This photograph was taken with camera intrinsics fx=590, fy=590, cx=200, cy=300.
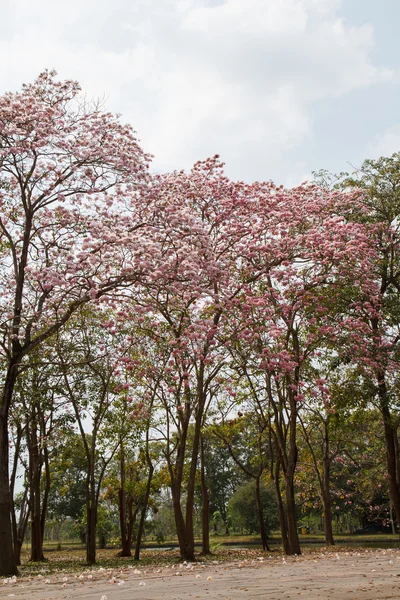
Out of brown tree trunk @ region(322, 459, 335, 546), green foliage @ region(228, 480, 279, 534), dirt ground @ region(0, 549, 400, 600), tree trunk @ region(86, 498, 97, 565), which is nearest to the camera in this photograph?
dirt ground @ region(0, 549, 400, 600)

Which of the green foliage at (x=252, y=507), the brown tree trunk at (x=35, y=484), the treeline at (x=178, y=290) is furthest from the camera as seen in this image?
the green foliage at (x=252, y=507)

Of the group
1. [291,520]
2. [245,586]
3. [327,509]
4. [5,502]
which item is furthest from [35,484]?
[245,586]

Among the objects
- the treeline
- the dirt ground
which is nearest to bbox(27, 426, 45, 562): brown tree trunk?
the treeline

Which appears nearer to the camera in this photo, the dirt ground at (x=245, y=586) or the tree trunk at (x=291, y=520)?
the dirt ground at (x=245, y=586)

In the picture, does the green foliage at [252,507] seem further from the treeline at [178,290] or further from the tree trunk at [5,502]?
the tree trunk at [5,502]

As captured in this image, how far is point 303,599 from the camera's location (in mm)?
6363

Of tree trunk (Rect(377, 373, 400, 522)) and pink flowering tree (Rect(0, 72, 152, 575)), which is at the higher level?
pink flowering tree (Rect(0, 72, 152, 575))

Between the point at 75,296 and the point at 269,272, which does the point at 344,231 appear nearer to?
the point at 269,272

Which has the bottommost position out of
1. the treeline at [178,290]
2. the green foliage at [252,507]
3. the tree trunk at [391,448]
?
the green foliage at [252,507]

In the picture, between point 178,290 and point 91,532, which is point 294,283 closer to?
point 178,290

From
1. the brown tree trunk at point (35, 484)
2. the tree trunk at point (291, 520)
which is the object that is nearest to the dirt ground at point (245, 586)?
the tree trunk at point (291, 520)

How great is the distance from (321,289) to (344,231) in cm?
330

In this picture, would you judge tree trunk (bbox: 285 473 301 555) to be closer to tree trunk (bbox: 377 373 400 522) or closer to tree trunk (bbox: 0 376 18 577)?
tree trunk (bbox: 377 373 400 522)

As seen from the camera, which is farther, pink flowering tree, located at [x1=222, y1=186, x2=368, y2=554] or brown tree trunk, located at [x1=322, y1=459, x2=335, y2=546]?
brown tree trunk, located at [x1=322, y1=459, x2=335, y2=546]
